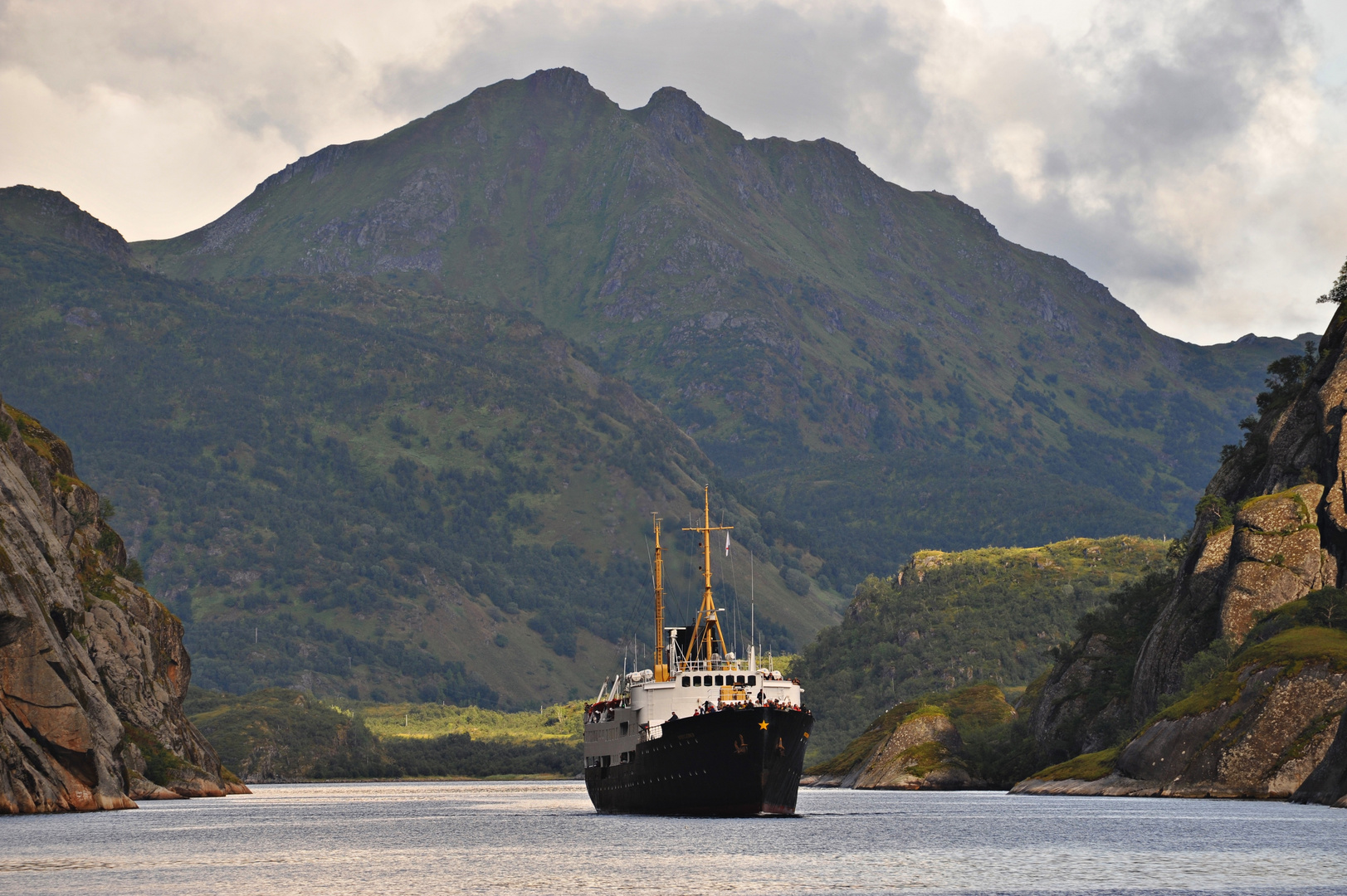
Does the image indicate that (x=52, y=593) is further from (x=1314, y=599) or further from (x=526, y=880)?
(x=1314, y=599)

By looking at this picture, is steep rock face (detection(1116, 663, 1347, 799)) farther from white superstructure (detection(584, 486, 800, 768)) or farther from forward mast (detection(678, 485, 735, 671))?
forward mast (detection(678, 485, 735, 671))

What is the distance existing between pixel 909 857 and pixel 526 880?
29353 mm

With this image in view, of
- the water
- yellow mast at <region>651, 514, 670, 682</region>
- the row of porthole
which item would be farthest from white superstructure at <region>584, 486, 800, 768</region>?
the water

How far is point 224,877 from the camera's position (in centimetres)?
10812

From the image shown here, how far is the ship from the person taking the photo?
460 feet

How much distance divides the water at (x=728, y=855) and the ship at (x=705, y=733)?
9.49 feet

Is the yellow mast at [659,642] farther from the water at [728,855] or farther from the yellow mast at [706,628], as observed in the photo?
the water at [728,855]

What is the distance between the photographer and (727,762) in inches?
5620

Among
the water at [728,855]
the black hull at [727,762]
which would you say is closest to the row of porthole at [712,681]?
the black hull at [727,762]

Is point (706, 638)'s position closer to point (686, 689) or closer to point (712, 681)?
point (712, 681)

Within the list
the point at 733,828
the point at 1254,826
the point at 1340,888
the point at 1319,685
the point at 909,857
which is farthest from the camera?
the point at 1319,685

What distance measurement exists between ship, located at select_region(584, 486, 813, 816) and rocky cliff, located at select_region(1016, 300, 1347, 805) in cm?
3965

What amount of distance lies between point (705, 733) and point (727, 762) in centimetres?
417

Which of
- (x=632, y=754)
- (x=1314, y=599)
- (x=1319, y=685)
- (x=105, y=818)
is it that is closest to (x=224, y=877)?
(x=632, y=754)
